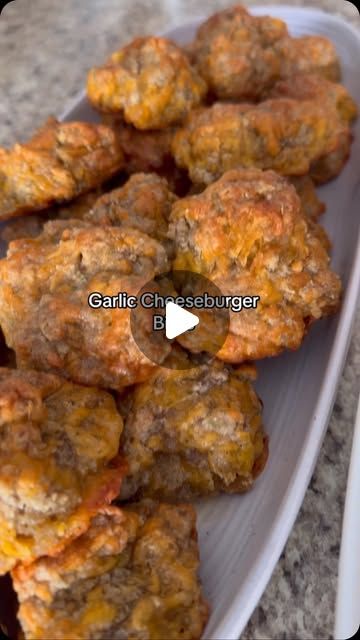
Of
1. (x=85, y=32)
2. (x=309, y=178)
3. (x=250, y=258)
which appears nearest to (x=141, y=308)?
(x=250, y=258)

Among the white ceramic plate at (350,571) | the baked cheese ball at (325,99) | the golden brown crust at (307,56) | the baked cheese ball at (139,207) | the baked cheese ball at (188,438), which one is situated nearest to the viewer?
the white ceramic plate at (350,571)

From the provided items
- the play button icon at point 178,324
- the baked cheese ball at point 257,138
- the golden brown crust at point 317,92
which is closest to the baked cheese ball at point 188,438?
the play button icon at point 178,324

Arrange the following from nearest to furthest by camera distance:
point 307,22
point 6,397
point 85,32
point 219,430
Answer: point 6,397, point 219,430, point 307,22, point 85,32

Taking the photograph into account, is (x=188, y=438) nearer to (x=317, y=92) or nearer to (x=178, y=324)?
(x=178, y=324)

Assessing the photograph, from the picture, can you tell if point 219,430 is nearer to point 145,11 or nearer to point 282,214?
point 282,214

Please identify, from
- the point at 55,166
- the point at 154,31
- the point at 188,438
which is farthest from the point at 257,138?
the point at 154,31

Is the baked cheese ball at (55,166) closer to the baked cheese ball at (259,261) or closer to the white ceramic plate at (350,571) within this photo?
the baked cheese ball at (259,261)

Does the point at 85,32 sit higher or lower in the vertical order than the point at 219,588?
higher

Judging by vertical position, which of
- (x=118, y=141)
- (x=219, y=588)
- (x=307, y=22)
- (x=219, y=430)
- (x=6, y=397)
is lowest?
(x=219, y=588)
